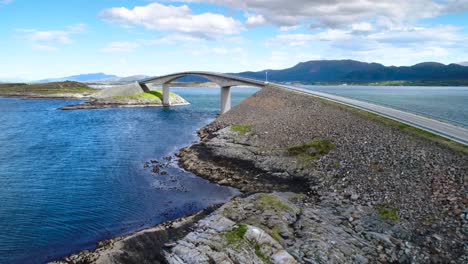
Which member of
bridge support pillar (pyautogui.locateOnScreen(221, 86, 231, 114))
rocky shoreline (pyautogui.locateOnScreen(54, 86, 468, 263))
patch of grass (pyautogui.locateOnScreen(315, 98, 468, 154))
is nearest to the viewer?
rocky shoreline (pyautogui.locateOnScreen(54, 86, 468, 263))

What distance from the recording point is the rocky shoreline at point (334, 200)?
1819cm

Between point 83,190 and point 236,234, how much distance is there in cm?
1873

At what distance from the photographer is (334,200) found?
83.6 ft

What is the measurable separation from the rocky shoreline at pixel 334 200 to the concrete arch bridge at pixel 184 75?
43.3 meters

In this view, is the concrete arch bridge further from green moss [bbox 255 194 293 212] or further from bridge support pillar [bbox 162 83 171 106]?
green moss [bbox 255 194 293 212]

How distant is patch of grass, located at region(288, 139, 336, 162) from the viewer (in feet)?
117

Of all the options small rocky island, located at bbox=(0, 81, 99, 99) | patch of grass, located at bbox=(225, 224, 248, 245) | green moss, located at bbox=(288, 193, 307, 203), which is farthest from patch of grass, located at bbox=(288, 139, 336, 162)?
small rocky island, located at bbox=(0, 81, 99, 99)

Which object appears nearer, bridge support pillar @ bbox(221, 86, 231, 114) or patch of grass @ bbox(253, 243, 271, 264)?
patch of grass @ bbox(253, 243, 271, 264)

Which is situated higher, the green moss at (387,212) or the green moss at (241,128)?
the green moss at (241,128)

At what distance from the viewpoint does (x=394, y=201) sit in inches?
928

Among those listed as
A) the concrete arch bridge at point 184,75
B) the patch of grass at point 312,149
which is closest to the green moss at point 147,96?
the concrete arch bridge at point 184,75

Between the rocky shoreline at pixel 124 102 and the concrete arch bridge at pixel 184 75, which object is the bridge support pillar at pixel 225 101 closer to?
the concrete arch bridge at pixel 184 75

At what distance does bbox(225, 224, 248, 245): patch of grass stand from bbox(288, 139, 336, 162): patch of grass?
16955mm

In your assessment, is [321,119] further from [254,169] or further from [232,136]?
[254,169]
